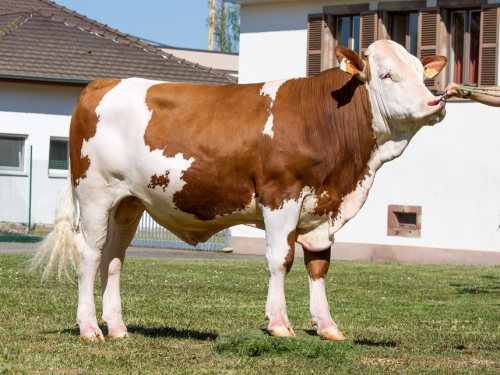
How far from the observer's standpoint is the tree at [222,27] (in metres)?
77.9

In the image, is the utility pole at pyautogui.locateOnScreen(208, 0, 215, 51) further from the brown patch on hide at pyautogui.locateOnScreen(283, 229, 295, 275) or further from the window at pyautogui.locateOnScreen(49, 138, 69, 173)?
the brown patch on hide at pyautogui.locateOnScreen(283, 229, 295, 275)

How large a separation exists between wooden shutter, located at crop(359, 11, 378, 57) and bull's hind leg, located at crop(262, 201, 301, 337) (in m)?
16.0

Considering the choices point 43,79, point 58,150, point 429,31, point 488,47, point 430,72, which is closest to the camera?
point 430,72

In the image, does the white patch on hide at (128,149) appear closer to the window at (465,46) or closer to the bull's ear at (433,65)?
the bull's ear at (433,65)

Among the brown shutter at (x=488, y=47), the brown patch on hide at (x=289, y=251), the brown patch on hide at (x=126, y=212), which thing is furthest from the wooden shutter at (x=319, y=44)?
the brown patch on hide at (x=289, y=251)

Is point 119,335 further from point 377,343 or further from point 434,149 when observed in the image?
point 434,149

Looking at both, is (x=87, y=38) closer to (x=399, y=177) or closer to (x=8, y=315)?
(x=399, y=177)

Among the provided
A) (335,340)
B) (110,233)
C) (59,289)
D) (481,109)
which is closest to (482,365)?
(335,340)

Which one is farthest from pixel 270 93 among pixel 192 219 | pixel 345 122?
pixel 192 219

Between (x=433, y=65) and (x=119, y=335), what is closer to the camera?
(x=433, y=65)

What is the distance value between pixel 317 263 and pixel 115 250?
1.95 m

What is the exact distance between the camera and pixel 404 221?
22.7 meters

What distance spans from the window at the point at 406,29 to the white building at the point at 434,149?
0.08 ft

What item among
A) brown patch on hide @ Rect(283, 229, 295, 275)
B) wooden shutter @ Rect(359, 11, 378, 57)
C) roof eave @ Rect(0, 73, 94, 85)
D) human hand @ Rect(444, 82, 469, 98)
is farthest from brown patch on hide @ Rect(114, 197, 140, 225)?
roof eave @ Rect(0, 73, 94, 85)
